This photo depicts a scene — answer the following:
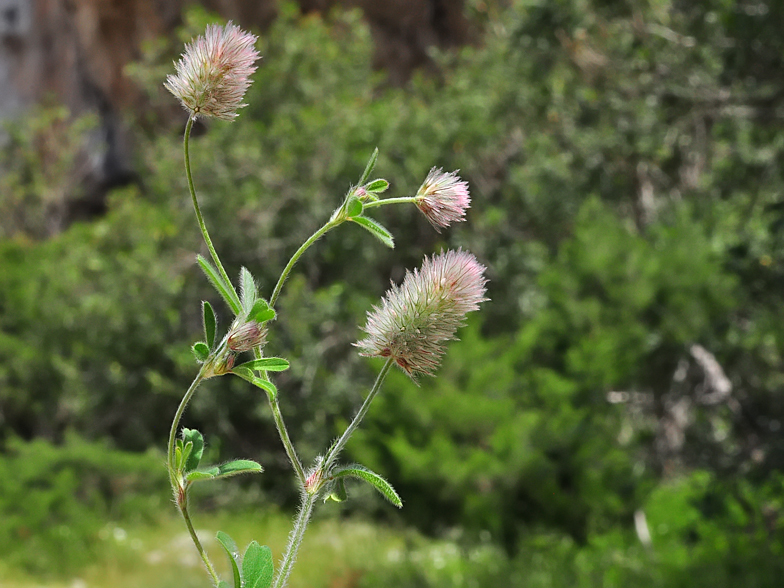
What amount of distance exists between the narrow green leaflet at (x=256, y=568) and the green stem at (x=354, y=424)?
3.6 inches

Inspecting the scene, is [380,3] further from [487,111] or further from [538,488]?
[538,488]

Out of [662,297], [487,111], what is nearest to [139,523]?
[662,297]

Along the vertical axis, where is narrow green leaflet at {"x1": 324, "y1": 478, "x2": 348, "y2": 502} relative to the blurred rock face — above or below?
above

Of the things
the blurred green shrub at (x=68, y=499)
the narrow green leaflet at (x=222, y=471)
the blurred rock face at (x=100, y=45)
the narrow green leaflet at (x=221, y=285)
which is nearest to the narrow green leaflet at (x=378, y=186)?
the narrow green leaflet at (x=221, y=285)

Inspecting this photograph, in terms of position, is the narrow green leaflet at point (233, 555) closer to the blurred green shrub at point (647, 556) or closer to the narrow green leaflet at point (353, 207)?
the narrow green leaflet at point (353, 207)

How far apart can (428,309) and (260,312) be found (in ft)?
0.43

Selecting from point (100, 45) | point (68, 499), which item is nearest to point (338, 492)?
point (68, 499)

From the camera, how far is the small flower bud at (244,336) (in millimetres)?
649

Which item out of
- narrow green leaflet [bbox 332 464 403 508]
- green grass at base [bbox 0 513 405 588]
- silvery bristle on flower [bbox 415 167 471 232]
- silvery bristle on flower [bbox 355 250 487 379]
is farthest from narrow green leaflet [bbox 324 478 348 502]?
green grass at base [bbox 0 513 405 588]

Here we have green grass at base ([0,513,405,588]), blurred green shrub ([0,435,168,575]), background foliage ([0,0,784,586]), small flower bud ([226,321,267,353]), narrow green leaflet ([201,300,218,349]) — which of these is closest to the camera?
small flower bud ([226,321,267,353])

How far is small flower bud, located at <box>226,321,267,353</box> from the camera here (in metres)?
0.65

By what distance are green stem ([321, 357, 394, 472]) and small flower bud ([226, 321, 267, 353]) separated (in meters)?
0.10

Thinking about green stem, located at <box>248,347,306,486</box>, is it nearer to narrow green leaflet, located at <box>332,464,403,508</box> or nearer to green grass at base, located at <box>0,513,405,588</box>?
narrow green leaflet, located at <box>332,464,403,508</box>

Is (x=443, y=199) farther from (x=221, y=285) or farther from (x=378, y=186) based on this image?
(x=221, y=285)
